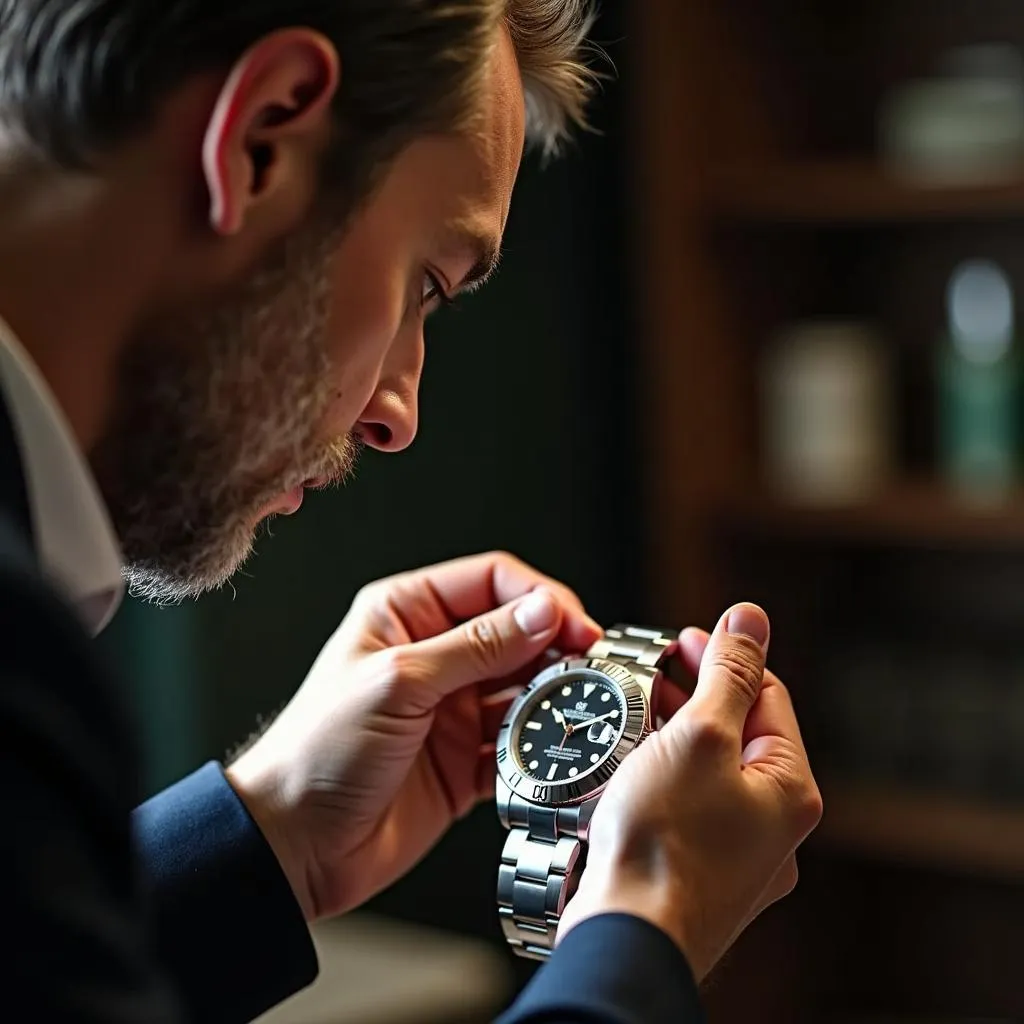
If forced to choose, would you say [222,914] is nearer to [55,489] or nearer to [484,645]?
[484,645]

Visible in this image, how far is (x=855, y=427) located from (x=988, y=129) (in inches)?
14.7

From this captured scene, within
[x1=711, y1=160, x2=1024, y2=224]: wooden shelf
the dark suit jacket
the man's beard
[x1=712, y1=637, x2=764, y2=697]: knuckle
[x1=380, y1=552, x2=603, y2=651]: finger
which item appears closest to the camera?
the dark suit jacket

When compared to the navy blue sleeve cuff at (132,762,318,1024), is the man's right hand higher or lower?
higher

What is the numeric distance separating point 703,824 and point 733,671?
0.32ft

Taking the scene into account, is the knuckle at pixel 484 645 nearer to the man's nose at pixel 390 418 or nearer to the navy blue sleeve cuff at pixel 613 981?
the man's nose at pixel 390 418

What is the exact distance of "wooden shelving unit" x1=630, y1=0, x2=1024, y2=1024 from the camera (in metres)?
1.85

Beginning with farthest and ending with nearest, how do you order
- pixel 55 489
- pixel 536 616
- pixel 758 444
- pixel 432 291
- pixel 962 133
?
pixel 758 444
pixel 962 133
pixel 536 616
pixel 432 291
pixel 55 489

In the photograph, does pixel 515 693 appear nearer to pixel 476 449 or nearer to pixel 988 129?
pixel 476 449

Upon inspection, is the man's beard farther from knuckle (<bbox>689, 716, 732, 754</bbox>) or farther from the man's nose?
knuckle (<bbox>689, 716, 732, 754</bbox>)

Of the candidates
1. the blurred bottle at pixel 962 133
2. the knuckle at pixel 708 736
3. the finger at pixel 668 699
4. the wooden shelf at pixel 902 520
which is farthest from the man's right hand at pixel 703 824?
the blurred bottle at pixel 962 133

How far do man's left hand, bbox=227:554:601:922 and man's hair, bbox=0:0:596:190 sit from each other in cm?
33

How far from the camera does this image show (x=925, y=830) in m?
1.85

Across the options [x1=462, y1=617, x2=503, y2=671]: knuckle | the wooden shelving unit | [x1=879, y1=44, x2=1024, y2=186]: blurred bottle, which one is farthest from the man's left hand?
[x1=879, y1=44, x2=1024, y2=186]: blurred bottle

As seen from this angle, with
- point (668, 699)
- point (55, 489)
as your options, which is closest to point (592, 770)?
point (668, 699)
